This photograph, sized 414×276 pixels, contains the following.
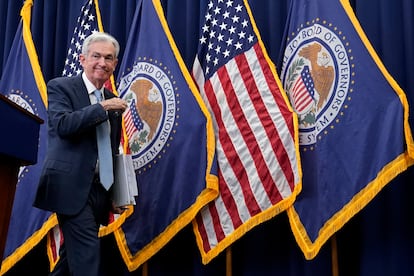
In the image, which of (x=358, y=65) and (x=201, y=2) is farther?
(x=201, y=2)

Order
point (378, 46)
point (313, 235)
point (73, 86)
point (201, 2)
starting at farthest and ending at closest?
point (201, 2), point (378, 46), point (313, 235), point (73, 86)

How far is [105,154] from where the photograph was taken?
2465 millimetres

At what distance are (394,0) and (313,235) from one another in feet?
4.29

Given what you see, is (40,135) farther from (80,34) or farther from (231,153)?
(231,153)

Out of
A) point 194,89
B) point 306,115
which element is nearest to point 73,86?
point 194,89

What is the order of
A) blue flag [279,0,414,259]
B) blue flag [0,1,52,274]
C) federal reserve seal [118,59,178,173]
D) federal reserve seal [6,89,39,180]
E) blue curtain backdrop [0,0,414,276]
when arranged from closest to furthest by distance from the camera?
1. blue flag [279,0,414,259]
2. blue curtain backdrop [0,0,414,276]
3. federal reserve seal [118,59,178,173]
4. blue flag [0,1,52,274]
5. federal reserve seal [6,89,39,180]

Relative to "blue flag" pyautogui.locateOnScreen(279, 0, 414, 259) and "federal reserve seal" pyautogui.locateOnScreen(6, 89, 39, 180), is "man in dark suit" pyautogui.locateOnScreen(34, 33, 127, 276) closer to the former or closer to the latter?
"blue flag" pyautogui.locateOnScreen(279, 0, 414, 259)

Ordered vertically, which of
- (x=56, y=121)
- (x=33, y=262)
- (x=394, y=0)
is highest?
(x=394, y=0)

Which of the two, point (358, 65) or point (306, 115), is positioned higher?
point (358, 65)

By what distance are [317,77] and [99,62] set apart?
1071mm

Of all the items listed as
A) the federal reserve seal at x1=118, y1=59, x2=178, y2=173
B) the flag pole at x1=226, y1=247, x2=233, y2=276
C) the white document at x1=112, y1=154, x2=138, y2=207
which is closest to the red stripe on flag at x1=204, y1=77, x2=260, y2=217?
the federal reserve seal at x1=118, y1=59, x2=178, y2=173

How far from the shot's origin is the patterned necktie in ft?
8.02

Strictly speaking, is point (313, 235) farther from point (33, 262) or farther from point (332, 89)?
point (33, 262)

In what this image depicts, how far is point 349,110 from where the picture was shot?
2.88 m
